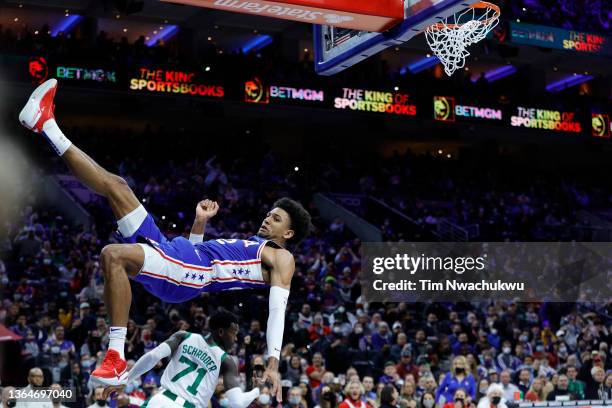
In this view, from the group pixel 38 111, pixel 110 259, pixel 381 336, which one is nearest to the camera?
pixel 110 259

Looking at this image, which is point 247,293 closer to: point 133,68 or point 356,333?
point 356,333

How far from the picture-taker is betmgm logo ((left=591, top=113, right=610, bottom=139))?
2823 cm

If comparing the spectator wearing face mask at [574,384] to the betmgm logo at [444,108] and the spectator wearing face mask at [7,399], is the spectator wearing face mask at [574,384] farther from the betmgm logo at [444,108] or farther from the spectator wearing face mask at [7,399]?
the betmgm logo at [444,108]

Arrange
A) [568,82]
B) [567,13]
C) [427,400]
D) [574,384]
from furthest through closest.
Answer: [568,82], [567,13], [574,384], [427,400]

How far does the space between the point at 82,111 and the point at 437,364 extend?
16.6 meters

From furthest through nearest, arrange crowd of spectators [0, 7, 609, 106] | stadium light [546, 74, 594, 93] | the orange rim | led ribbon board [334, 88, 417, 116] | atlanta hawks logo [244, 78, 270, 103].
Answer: stadium light [546, 74, 594, 93], led ribbon board [334, 88, 417, 116], atlanta hawks logo [244, 78, 270, 103], crowd of spectators [0, 7, 609, 106], the orange rim

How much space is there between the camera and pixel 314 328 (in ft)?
52.0

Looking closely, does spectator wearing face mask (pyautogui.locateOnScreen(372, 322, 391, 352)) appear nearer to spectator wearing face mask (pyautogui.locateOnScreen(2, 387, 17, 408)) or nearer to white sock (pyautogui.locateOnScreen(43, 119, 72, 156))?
spectator wearing face mask (pyautogui.locateOnScreen(2, 387, 17, 408))

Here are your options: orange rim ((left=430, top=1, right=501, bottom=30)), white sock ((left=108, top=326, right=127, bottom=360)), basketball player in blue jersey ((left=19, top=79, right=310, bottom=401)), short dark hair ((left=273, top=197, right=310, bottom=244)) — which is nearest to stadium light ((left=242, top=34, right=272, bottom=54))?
orange rim ((left=430, top=1, right=501, bottom=30))

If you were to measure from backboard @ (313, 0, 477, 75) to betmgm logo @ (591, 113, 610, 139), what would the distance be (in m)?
21.3

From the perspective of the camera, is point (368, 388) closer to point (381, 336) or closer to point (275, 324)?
point (381, 336)

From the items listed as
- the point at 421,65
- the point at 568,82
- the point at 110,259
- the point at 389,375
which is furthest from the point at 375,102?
the point at 110,259

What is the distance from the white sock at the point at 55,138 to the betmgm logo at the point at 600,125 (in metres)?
24.6

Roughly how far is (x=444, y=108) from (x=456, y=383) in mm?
14195
